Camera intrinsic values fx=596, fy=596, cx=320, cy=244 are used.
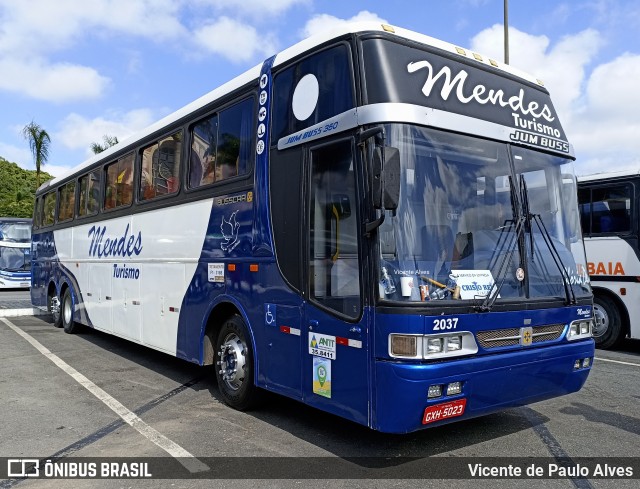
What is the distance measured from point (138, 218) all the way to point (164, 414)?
3.27 metres

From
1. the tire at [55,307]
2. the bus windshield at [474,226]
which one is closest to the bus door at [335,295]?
the bus windshield at [474,226]

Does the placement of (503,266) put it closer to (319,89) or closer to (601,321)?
(319,89)

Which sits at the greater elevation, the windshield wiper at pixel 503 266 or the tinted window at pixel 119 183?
the tinted window at pixel 119 183

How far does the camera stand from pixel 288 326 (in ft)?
17.4

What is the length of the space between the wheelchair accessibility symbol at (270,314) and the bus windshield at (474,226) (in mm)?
1492

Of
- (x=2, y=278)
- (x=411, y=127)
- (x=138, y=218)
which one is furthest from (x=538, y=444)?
(x=2, y=278)

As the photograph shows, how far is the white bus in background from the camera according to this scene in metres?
9.95

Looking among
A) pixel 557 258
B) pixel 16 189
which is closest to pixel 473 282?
pixel 557 258

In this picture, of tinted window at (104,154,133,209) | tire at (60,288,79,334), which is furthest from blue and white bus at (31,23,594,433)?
tire at (60,288,79,334)

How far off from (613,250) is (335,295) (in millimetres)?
7274

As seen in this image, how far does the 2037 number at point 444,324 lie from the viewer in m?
4.25

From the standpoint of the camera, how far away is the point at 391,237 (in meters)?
4.35

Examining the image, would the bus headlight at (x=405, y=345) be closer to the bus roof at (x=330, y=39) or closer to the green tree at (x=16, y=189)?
the bus roof at (x=330, y=39)

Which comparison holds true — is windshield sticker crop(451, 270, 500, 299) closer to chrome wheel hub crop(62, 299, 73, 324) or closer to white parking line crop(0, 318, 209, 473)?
white parking line crop(0, 318, 209, 473)
